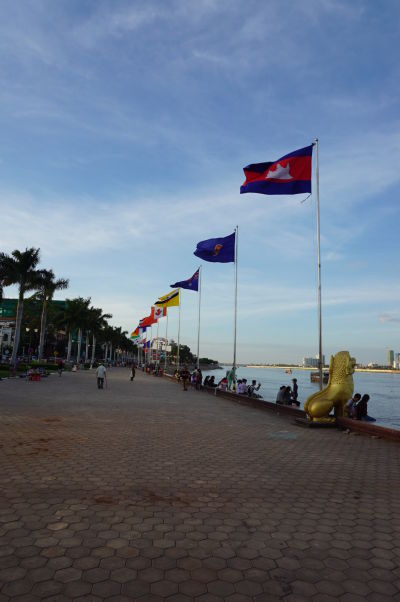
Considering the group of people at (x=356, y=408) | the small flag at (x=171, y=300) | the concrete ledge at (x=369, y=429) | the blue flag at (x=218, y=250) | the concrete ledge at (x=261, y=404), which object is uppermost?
the blue flag at (x=218, y=250)

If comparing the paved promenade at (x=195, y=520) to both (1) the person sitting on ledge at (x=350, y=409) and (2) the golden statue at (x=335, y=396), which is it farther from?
(1) the person sitting on ledge at (x=350, y=409)

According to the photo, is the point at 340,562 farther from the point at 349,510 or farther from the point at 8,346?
the point at 8,346

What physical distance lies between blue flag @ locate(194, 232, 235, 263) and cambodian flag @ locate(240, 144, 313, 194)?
751 cm

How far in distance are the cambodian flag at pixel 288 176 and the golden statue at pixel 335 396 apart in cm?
561

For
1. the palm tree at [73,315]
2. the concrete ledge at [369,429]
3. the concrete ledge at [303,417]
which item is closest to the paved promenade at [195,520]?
the concrete ledge at [369,429]

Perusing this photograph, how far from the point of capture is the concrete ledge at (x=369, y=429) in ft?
29.9

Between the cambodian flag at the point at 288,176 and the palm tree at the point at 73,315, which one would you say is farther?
the palm tree at the point at 73,315

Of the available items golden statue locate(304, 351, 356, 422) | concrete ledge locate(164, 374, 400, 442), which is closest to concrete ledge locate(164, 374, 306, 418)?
concrete ledge locate(164, 374, 400, 442)

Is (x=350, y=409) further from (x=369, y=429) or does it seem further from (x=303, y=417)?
(x=369, y=429)

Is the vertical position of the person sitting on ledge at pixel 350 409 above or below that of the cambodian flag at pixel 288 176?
below

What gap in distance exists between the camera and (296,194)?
43.0 feet

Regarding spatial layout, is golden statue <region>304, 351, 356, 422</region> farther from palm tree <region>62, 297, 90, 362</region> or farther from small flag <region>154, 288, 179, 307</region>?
palm tree <region>62, 297, 90, 362</region>

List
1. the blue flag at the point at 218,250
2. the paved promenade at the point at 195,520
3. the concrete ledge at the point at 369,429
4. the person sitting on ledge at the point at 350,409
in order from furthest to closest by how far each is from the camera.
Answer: the blue flag at the point at 218,250 → the person sitting on ledge at the point at 350,409 → the concrete ledge at the point at 369,429 → the paved promenade at the point at 195,520

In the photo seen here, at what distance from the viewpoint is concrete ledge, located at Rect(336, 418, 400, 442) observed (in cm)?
911
